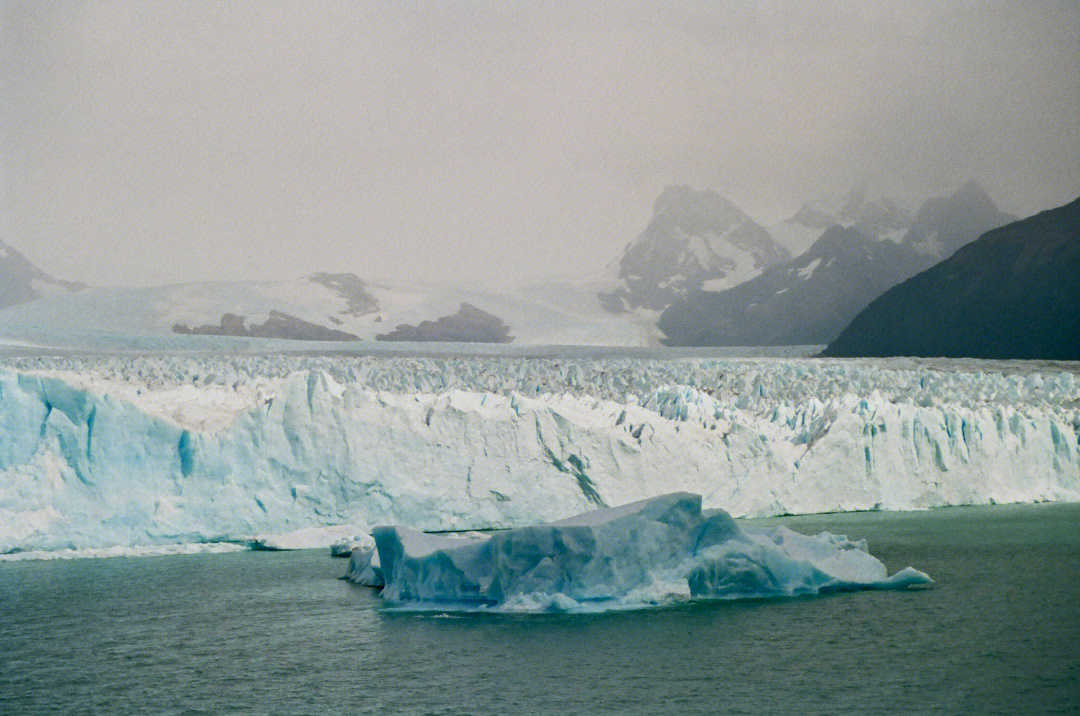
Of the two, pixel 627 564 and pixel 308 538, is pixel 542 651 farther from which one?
pixel 308 538

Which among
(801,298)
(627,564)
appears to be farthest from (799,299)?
(627,564)

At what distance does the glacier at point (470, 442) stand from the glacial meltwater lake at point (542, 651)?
8.13 ft

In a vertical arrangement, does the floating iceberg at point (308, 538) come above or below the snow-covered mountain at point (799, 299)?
below

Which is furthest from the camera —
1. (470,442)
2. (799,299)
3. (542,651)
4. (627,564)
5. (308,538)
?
(799,299)

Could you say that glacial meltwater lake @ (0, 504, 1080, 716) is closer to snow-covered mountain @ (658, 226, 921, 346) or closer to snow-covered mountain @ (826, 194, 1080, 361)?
snow-covered mountain @ (826, 194, 1080, 361)

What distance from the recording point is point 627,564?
37.4ft

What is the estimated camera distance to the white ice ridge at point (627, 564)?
11.1 m

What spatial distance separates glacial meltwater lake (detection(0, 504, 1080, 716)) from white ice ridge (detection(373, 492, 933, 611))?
0.30 metres

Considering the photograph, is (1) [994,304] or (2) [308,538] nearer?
(2) [308,538]

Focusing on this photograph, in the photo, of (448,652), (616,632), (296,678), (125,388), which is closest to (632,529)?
(616,632)

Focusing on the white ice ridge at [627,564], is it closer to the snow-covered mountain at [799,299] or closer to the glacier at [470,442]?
the glacier at [470,442]

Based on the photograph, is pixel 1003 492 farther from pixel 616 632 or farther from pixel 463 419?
pixel 616 632

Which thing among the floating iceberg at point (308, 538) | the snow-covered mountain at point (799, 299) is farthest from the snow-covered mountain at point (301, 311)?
the floating iceberg at point (308, 538)

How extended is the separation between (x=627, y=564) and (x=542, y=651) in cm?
205
